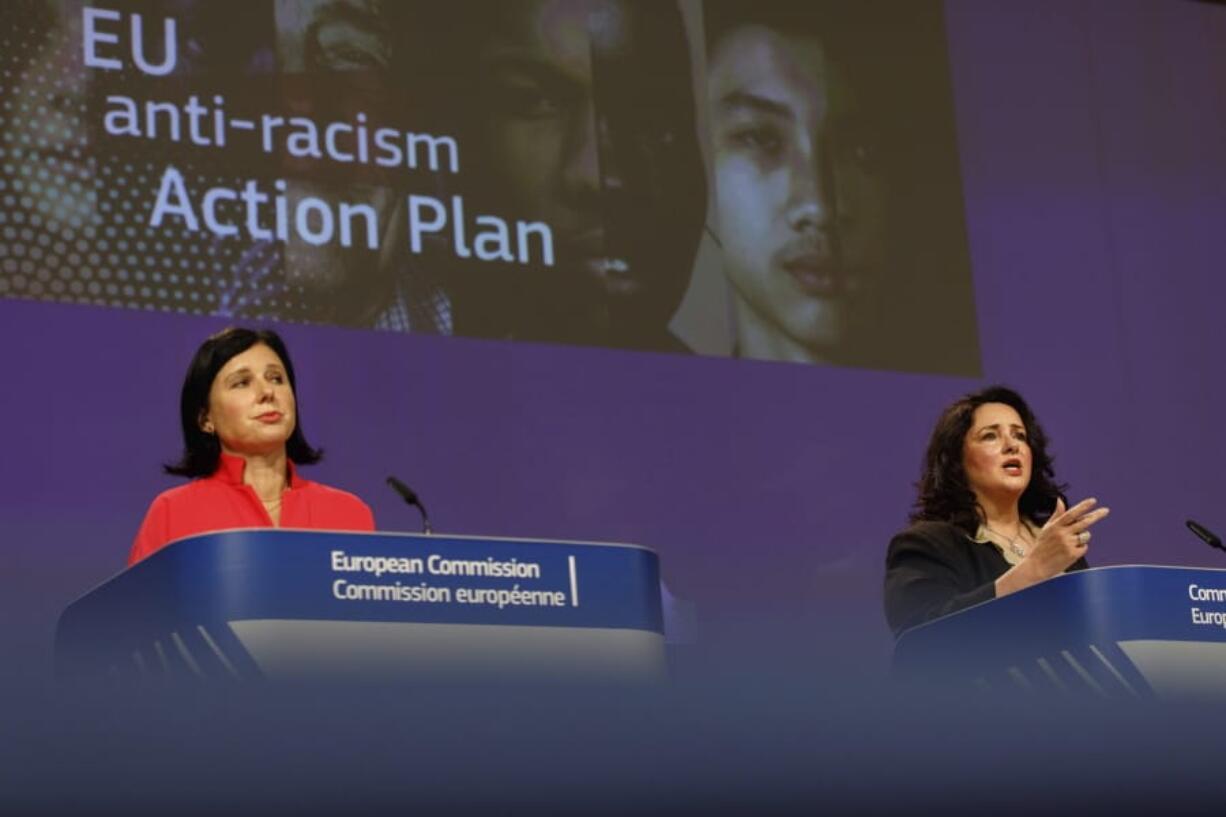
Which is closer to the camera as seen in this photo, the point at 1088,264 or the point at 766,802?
the point at 766,802

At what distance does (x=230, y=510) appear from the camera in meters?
2.64

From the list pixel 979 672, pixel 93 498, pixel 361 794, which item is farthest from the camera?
pixel 93 498

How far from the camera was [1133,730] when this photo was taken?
4.94ft

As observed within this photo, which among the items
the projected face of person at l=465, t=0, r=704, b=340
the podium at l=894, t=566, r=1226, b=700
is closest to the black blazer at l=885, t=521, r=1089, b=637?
the podium at l=894, t=566, r=1226, b=700

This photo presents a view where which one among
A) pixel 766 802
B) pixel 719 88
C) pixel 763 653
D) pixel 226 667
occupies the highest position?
pixel 719 88

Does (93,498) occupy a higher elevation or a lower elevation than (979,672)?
higher

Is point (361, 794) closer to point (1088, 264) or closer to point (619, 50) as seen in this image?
point (619, 50)

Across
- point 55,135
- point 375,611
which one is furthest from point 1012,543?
point 55,135

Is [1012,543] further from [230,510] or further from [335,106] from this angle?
[335,106]

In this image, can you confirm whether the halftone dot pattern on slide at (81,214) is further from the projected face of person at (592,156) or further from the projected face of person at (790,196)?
the projected face of person at (790,196)

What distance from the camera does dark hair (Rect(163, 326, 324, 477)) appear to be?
273 cm

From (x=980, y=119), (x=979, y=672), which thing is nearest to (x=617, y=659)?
(x=979, y=672)

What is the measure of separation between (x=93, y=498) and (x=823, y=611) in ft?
6.10

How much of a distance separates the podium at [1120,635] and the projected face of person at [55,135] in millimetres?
2402
